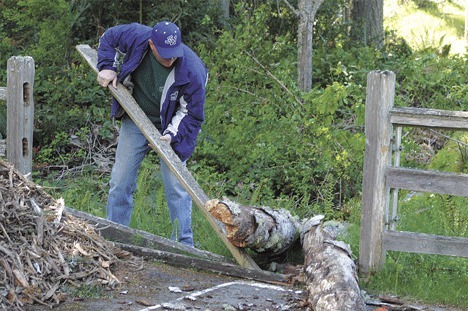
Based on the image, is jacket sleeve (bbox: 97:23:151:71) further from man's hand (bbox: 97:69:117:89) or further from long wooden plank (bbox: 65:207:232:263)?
long wooden plank (bbox: 65:207:232:263)

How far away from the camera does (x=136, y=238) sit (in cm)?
666

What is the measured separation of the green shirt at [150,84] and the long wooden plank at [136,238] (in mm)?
1052

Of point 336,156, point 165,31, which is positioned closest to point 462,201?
point 336,156

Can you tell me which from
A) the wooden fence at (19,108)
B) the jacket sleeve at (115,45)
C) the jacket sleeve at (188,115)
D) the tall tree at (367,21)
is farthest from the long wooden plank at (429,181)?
the tall tree at (367,21)

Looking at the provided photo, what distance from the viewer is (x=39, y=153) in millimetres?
11102

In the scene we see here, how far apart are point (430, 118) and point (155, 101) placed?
2452mm

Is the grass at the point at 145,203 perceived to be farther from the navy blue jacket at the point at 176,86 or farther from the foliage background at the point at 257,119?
the navy blue jacket at the point at 176,86

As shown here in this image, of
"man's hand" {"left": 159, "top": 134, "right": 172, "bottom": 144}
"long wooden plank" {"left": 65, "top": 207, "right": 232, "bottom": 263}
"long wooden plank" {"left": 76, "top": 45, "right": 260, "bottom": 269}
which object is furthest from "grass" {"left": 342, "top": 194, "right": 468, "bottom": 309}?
"man's hand" {"left": 159, "top": 134, "right": 172, "bottom": 144}

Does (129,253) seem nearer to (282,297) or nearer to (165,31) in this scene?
(282,297)

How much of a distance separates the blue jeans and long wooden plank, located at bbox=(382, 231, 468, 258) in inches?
72.7

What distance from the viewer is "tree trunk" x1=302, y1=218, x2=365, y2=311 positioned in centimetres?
500

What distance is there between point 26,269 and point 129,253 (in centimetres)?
108

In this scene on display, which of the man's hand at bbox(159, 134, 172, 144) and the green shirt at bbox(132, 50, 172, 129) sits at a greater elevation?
the green shirt at bbox(132, 50, 172, 129)

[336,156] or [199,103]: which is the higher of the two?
[199,103]
